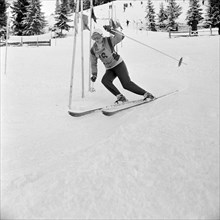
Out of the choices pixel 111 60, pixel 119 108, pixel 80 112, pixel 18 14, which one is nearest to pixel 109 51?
pixel 111 60

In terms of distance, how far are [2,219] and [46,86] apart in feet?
18.6

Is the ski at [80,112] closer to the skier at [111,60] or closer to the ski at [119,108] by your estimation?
the ski at [119,108]

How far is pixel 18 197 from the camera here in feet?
7.50

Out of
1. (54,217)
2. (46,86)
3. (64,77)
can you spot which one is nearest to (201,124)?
(54,217)

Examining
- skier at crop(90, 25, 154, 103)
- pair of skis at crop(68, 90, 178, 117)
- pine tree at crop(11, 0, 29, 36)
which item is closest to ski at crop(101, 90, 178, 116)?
pair of skis at crop(68, 90, 178, 117)

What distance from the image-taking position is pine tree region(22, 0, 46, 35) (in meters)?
34.9

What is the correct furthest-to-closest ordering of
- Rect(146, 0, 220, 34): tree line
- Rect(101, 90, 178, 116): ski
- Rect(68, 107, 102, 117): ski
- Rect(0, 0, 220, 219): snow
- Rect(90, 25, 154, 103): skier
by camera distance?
Rect(146, 0, 220, 34): tree line
Rect(90, 25, 154, 103): skier
Rect(68, 107, 102, 117): ski
Rect(101, 90, 178, 116): ski
Rect(0, 0, 220, 219): snow

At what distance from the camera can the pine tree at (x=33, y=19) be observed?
3494cm

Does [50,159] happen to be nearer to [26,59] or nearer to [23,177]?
[23,177]

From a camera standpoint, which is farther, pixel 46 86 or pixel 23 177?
pixel 46 86

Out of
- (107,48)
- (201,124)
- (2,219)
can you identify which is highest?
(107,48)

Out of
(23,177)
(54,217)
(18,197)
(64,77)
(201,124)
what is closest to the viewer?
(54,217)

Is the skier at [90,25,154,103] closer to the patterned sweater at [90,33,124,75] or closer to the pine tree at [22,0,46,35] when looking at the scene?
the patterned sweater at [90,33,124,75]

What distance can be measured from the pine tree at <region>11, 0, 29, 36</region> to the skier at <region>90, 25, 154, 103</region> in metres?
34.6
